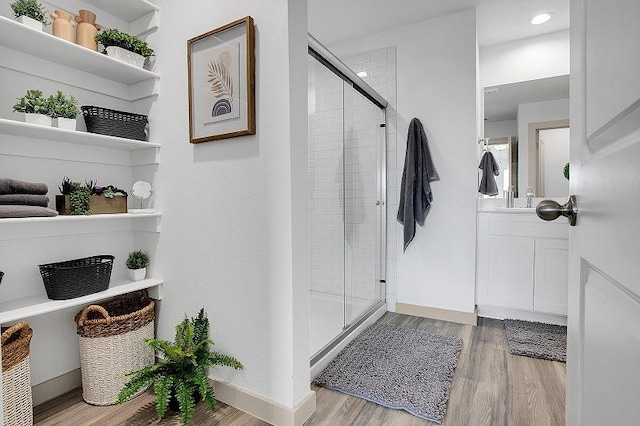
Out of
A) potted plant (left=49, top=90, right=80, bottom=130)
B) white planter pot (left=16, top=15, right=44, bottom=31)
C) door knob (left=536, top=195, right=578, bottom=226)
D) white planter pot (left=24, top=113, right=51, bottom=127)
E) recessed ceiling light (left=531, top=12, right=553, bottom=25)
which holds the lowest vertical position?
door knob (left=536, top=195, right=578, bottom=226)

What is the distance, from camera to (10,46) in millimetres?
1527

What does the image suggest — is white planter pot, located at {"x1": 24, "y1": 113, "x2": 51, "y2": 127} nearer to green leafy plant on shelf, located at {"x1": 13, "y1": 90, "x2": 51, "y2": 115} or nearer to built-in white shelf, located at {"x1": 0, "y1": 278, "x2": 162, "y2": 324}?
green leafy plant on shelf, located at {"x1": 13, "y1": 90, "x2": 51, "y2": 115}

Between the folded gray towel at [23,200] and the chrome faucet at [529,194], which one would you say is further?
the chrome faucet at [529,194]

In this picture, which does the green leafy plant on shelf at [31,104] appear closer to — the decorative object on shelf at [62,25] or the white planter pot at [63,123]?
A: the white planter pot at [63,123]

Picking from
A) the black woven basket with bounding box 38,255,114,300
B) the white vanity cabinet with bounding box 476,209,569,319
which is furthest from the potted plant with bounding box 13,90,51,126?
the white vanity cabinet with bounding box 476,209,569,319

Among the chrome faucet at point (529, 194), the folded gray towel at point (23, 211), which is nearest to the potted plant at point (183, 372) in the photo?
the folded gray towel at point (23, 211)

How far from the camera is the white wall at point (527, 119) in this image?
2924mm

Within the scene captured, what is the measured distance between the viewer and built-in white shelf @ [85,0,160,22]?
5.98 ft

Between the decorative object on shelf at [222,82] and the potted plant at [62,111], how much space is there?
0.52m

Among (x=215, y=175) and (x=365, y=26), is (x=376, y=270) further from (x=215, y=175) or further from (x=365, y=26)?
(x=365, y=26)

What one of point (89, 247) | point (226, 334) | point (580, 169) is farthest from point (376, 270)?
point (580, 169)

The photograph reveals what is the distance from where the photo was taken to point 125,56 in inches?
69.8

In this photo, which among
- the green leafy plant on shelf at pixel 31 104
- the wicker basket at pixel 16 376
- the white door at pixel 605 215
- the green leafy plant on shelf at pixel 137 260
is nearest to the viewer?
the white door at pixel 605 215

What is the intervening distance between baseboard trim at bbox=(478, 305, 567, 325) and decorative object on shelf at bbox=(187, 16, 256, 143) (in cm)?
248
